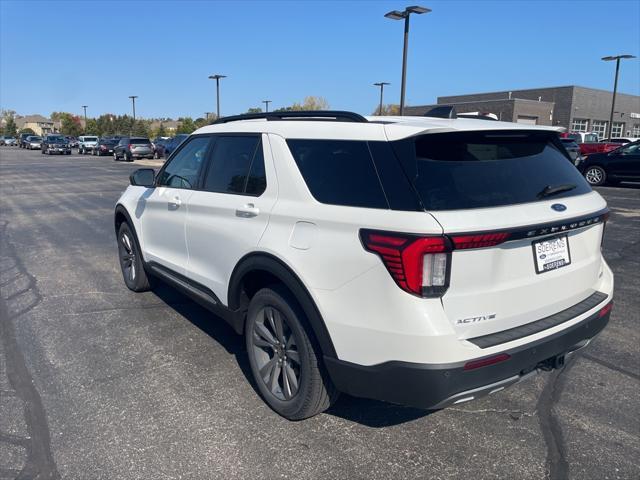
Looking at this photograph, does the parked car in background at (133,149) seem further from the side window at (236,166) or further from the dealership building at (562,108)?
the side window at (236,166)

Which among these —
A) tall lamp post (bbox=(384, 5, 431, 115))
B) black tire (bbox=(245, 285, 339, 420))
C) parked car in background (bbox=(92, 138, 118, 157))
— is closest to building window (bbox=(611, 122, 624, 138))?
tall lamp post (bbox=(384, 5, 431, 115))

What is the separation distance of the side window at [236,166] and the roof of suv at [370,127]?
4.4 inches

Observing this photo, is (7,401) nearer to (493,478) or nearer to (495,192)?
(493,478)

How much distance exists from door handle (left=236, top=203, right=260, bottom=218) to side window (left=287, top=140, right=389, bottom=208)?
1.39ft

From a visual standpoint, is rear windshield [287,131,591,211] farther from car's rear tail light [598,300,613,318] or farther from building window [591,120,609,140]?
building window [591,120,609,140]

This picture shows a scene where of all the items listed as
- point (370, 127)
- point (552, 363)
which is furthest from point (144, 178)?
point (552, 363)

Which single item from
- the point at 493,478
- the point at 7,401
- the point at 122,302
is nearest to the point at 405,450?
the point at 493,478

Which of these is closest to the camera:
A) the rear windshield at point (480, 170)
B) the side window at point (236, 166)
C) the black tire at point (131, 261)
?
the rear windshield at point (480, 170)

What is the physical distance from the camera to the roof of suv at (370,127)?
2617 mm

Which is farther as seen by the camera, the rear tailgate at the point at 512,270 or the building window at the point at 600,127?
the building window at the point at 600,127

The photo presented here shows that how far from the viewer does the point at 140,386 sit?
3643 mm

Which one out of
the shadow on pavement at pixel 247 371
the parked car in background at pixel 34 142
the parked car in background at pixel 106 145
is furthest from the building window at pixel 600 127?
the shadow on pavement at pixel 247 371

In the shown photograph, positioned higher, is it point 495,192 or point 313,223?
point 495,192

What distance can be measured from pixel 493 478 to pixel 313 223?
161cm
